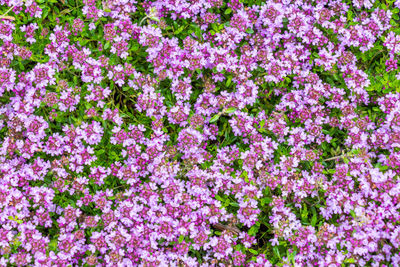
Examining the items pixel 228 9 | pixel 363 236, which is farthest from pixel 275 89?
pixel 363 236

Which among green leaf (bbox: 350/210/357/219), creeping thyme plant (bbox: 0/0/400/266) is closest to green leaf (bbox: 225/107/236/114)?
creeping thyme plant (bbox: 0/0/400/266)

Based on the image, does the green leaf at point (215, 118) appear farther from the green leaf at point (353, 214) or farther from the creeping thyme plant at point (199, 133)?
the green leaf at point (353, 214)

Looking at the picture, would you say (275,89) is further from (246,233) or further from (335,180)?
(246,233)

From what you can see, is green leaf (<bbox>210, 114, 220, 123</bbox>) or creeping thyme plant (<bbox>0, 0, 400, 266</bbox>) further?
green leaf (<bbox>210, 114, 220, 123</bbox>)

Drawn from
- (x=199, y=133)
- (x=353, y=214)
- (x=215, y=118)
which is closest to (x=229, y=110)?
(x=215, y=118)

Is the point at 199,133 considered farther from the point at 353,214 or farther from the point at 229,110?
the point at 353,214

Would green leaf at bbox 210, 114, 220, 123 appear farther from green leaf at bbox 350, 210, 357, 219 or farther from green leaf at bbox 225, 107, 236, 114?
green leaf at bbox 350, 210, 357, 219

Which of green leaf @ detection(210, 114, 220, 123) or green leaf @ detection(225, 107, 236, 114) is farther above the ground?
green leaf @ detection(225, 107, 236, 114)

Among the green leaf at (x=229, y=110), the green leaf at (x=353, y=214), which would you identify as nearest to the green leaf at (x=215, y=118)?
the green leaf at (x=229, y=110)
